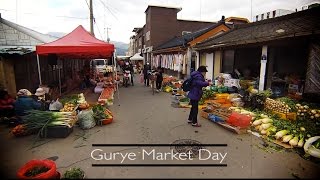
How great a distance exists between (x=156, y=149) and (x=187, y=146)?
0.81m

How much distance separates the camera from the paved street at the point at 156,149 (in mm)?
3988

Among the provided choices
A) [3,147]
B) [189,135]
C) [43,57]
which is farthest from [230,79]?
[43,57]

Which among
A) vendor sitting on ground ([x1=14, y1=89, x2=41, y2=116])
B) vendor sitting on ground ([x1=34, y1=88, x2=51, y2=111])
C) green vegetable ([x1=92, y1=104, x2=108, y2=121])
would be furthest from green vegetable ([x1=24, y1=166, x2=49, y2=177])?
vendor sitting on ground ([x1=34, y1=88, x2=51, y2=111])

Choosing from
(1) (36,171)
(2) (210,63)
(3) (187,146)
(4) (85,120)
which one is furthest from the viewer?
(2) (210,63)

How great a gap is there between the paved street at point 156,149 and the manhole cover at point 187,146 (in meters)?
0.21

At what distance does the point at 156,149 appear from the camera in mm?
5012

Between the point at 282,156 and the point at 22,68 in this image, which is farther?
the point at 22,68

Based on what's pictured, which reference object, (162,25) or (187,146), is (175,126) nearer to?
(187,146)

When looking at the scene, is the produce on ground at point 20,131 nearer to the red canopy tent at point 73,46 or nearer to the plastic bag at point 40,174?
the plastic bag at point 40,174

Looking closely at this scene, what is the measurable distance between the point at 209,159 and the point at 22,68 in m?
10.1

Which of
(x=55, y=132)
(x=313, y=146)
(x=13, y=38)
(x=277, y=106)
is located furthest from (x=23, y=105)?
(x=277, y=106)

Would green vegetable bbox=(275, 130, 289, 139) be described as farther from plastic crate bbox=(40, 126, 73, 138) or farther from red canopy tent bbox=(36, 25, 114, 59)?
red canopy tent bbox=(36, 25, 114, 59)

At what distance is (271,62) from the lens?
30.5 feet

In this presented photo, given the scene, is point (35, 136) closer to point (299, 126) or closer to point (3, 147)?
point (3, 147)
